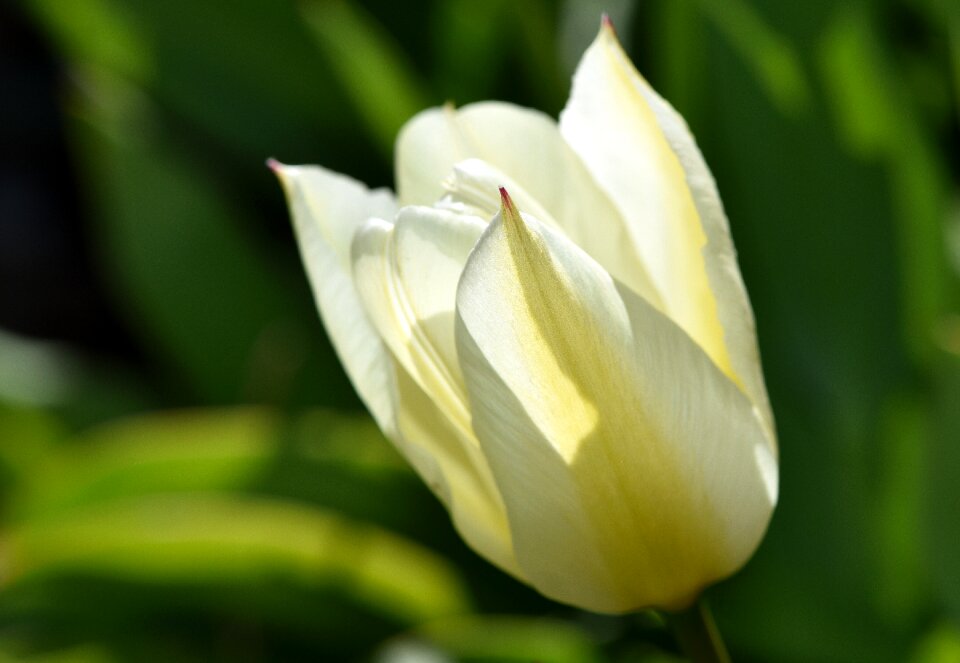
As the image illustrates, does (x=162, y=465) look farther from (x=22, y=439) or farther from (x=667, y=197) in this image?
(x=667, y=197)

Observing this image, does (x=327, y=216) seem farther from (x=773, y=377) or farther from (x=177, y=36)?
(x=177, y=36)

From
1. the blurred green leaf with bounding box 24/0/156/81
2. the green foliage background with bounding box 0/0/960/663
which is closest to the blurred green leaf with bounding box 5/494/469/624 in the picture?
the green foliage background with bounding box 0/0/960/663

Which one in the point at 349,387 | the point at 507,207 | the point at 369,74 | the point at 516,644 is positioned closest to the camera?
the point at 507,207

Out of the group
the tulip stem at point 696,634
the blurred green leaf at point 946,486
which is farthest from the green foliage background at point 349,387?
the tulip stem at point 696,634

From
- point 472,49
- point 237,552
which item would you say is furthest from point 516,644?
point 472,49

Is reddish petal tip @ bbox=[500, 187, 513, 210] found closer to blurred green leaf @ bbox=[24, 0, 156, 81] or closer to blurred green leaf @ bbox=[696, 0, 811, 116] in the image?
blurred green leaf @ bbox=[696, 0, 811, 116]

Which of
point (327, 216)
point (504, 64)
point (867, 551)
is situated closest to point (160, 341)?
point (504, 64)
